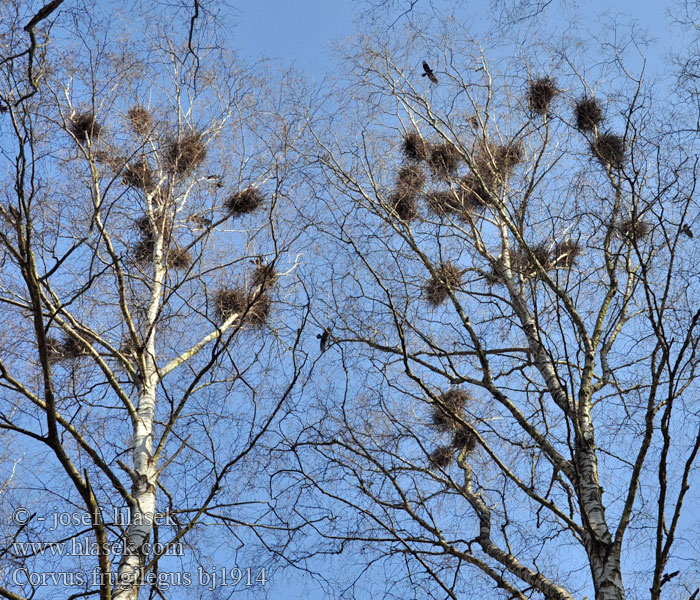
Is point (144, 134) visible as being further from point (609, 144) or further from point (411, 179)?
point (609, 144)

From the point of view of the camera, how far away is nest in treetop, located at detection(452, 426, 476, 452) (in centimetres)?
599

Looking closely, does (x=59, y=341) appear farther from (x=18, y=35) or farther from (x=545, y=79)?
(x=545, y=79)

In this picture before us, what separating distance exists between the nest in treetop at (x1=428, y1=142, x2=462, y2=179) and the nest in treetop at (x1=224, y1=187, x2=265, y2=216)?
5.45 ft

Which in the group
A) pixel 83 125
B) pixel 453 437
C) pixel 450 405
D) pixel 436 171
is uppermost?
pixel 83 125

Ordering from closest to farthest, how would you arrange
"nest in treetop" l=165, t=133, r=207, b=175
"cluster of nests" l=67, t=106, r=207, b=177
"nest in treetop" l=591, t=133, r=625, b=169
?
"nest in treetop" l=591, t=133, r=625, b=169
"cluster of nests" l=67, t=106, r=207, b=177
"nest in treetop" l=165, t=133, r=207, b=175

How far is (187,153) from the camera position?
685 centimetres

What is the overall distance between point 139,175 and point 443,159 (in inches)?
104

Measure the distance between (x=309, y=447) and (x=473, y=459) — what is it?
1814mm

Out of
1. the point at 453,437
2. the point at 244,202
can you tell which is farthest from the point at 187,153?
the point at 453,437

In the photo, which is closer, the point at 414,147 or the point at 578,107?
the point at 578,107

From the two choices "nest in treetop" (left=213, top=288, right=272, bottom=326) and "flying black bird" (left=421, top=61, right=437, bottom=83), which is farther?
"nest in treetop" (left=213, top=288, right=272, bottom=326)

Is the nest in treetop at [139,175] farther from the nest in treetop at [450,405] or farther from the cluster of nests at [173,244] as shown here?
the nest in treetop at [450,405]

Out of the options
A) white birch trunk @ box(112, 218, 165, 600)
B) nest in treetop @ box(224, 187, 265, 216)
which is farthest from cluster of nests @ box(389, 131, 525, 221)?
white birch trunk @ box(112, 218, 165, 600)

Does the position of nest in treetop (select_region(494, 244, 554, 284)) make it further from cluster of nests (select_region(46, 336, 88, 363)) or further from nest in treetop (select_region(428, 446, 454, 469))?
cluster of nests (select_region(46, 336, 88, 363))
